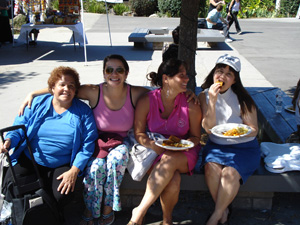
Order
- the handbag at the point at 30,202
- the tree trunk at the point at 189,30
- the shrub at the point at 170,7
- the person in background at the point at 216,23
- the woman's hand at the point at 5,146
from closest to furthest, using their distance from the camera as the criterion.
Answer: the handbag at the point at 30,202, the woman's hand at the point at 5,146, the tree trunk at the point at 189,30, the person in background at the point at 216,23, the shrub at the point at 170,7

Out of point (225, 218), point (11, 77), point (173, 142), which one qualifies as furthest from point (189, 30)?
point (11, 77)

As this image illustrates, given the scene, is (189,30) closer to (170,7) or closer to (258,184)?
(258,184)

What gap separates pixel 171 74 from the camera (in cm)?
318

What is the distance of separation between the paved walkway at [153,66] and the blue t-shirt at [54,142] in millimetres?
616

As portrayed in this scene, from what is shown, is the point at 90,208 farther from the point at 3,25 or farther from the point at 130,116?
the point at 3,25

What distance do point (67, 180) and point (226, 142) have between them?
1439 mm

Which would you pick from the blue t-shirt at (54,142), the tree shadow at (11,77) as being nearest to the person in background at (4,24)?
the tree shadow at (11,77)

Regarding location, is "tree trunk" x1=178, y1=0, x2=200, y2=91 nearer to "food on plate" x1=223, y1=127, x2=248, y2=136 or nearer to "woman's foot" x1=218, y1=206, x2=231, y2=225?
"food on plate" x1=223, y1=127, x2=248, y2=136

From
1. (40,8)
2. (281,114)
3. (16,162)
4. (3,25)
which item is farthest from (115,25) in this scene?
(16,162)

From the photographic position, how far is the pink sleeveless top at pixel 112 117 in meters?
3.28

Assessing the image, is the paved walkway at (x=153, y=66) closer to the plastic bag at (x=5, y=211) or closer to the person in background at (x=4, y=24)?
the person in background at (x=4, y=24)

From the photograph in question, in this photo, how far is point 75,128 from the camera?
121 inches

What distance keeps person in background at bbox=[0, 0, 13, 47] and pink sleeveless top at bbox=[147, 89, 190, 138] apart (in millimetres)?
10294

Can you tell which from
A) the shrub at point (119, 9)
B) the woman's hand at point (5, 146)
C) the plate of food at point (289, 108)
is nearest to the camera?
the woman's hand at point (5, 146)
